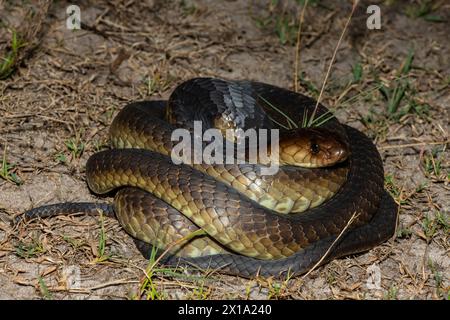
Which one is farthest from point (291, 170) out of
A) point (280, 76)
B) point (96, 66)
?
point (96, 66)

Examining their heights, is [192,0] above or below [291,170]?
above

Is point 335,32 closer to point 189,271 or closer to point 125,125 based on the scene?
point 125,125

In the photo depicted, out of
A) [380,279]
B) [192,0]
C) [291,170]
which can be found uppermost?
[192,0]

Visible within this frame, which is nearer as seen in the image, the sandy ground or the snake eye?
the sandy ground

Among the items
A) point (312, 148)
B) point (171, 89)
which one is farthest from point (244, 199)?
→ point (171, 89)

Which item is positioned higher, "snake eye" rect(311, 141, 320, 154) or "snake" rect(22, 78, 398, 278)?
"snake eye" rect(311, 141, 320, 154)

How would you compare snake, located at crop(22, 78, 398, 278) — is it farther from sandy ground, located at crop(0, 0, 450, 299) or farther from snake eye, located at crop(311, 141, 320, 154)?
sandy ground, located at crop(0, 0, 450, 299)

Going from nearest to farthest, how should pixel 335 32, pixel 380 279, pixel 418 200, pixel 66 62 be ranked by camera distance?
pixel 380 279 → pixel 418 200 → pixel 66 62 → pixel 335 32

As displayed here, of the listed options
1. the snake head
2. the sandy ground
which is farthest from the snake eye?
the sandy ground
